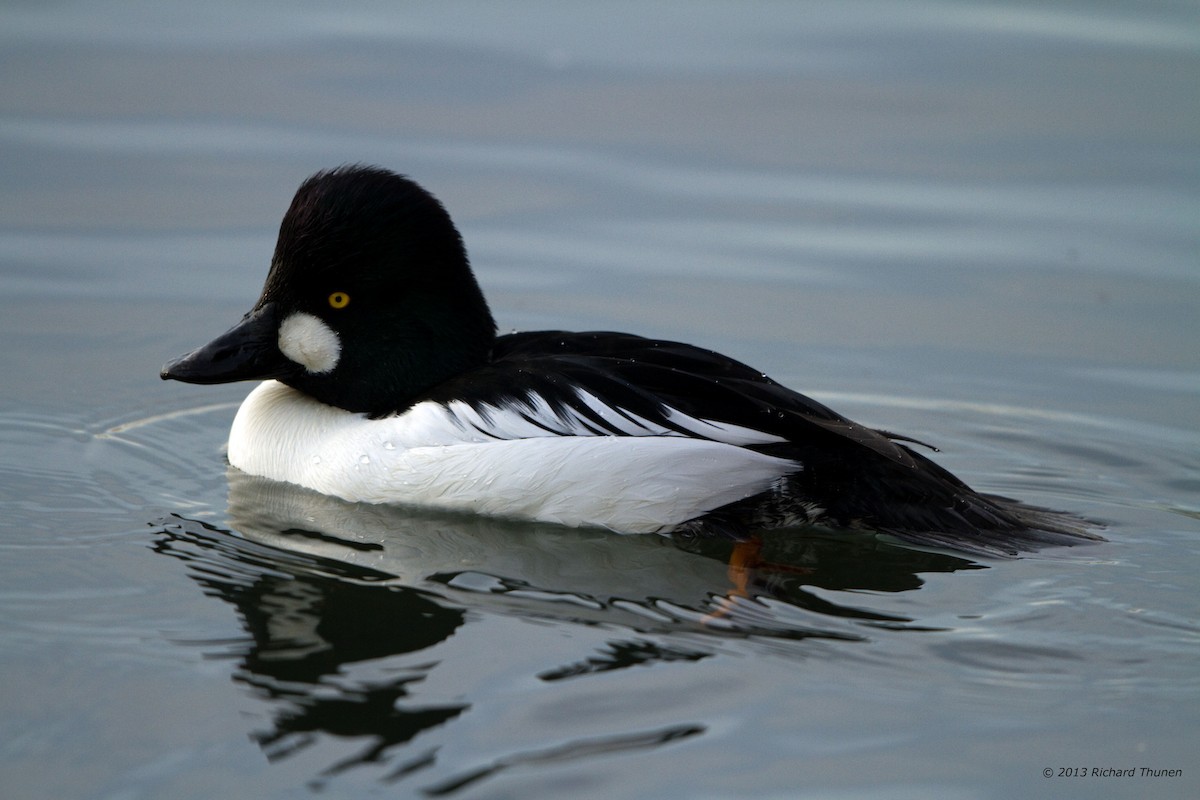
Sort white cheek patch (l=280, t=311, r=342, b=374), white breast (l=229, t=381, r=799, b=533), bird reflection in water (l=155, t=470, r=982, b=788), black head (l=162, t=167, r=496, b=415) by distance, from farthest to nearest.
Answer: white cheek patch (l=280, t=311, r=342, b=374) → black head (l=162, t=167, r=496, b=415) → white breast (l=229, t=381, r=799, b=533) → bird reflection in water (l=155, t=470, r=982, b=788)

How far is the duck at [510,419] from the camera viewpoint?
590 cm

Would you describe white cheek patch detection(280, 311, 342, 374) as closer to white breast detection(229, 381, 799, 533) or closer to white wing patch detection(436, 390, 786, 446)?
white breast detection(229, 381, 799, 533)

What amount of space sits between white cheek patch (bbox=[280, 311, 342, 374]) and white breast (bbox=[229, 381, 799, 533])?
42cm

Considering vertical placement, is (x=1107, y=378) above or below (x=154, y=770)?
above

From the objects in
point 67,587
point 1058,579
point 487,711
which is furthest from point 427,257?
point 1058,579

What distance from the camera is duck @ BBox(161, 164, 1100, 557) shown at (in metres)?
5.90

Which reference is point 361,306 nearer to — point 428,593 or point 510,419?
point 510,419

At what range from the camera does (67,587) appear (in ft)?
18.0

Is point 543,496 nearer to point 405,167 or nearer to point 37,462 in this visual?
point 37,462

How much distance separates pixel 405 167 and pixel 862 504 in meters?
5.56

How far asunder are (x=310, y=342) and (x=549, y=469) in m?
1.28

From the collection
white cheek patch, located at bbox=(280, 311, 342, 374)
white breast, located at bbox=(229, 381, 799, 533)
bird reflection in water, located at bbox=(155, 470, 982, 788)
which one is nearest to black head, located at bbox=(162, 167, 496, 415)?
white cheek patch, located at bbox=(280, 311, 342, 374)

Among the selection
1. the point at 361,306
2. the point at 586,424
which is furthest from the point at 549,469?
the point at 361,306

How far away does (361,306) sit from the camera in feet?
21.0
